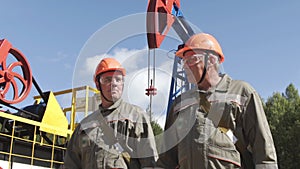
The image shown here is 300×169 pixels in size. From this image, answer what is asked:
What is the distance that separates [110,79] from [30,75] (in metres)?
6.02

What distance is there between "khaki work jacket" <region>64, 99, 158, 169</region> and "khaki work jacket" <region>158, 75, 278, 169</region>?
46 cm

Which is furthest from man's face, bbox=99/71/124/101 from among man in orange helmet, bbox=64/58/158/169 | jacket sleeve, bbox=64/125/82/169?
jacket sleeve, bbox=64/125/82/169

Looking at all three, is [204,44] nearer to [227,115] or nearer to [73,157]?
[227,115]

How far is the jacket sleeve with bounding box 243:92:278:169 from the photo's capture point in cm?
252

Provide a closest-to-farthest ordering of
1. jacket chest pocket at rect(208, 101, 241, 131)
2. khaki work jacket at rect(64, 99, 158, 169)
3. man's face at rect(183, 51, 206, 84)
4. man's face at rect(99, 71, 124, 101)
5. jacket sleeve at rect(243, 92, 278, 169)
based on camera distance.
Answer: jacket sleeve at rect(243, 92, 278, 169)
jacket chest pocket at rect(208, 101, 241, 131)
man's face at rect(183, 51, 206, 84)
khaki work jacket at rect(64, 99, 158, 169)
man's face at rect(99, 71, 124, 101)

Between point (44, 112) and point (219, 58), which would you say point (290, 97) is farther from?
point (219, 58)

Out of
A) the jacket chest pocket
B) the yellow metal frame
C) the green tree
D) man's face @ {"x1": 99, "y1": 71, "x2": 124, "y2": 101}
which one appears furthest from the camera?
the green tree

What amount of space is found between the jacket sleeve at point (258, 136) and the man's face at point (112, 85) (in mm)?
1248

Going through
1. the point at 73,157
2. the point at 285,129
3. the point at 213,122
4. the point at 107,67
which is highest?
the point at 285,129

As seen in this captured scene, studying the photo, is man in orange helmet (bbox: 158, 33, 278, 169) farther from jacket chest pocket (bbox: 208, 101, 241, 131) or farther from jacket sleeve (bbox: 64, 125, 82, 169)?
jacket sleeve (bbox: 64, 125, 82, 169)

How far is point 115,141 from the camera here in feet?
11.2

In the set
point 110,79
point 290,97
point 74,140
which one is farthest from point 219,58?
point 290,97

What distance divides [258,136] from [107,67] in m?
1.56

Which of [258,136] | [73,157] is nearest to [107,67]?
[73,157]
